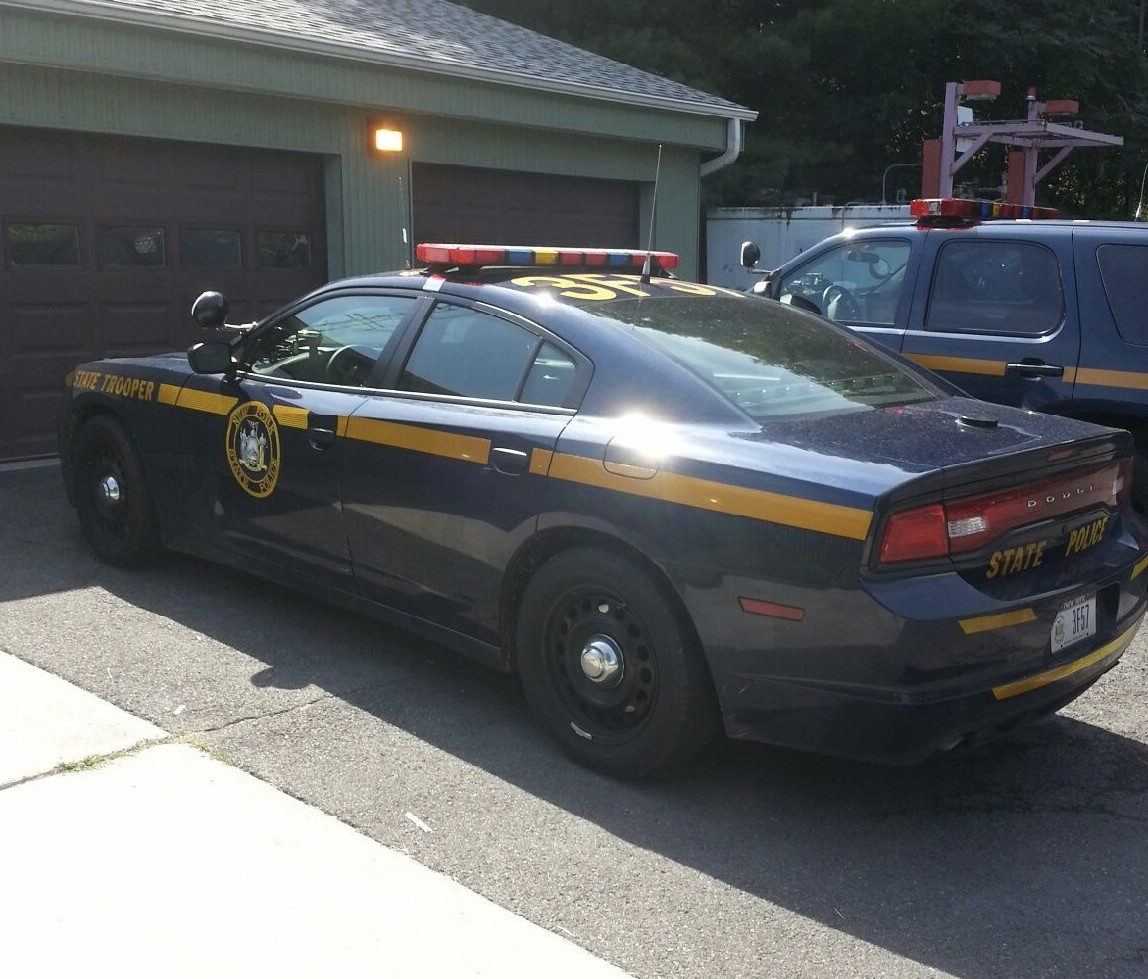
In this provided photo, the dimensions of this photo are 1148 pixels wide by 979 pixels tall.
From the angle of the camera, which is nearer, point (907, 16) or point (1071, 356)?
point (1071, 356)

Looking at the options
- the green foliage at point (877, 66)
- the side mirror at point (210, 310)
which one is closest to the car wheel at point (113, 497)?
the side mirror at point (210, 310)

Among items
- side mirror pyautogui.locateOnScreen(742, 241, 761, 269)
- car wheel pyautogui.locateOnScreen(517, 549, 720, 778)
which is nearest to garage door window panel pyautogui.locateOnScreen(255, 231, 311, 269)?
side mirror pyautogui.locateOnScreen(742, 241, 761, 269)

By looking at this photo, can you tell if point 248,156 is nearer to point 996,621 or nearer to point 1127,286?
point 1127,286

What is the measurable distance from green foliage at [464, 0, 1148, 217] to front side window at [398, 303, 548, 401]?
64.2 ft

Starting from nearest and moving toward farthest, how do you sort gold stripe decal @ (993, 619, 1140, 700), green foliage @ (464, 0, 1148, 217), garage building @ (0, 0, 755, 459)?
gold stripe decal @ (993, 619, 1140, 700) → garage building @ (0, 0, 755, 459) → green foliage @ (464, 0, 1148, 217)

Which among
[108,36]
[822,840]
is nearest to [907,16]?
[108,36]

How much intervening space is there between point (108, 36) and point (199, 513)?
496 centimetres

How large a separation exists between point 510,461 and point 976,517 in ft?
4.83

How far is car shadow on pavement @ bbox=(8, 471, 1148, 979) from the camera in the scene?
3219mm

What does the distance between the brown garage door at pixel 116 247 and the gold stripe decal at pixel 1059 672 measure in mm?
7561

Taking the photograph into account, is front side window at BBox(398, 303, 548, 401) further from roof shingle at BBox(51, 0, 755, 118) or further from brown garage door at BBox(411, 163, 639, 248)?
brown garage door at BBox(411, 163, 639, 248)

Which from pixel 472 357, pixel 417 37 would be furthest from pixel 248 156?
pixel 472 357

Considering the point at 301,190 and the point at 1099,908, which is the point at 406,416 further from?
the point at 301,190

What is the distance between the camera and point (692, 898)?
10.8ft
